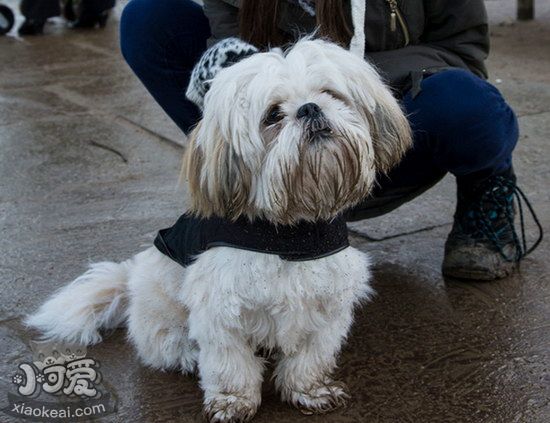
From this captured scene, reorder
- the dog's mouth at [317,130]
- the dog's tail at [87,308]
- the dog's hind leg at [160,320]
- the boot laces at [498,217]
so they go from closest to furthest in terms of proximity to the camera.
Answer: the dog's mouth at [317,130]
the dog's hind leg at [160,320]
the dog's tail at [87,308]
the boot laces at [498,217]

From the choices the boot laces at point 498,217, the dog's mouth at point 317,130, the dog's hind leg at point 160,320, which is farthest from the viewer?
the boot laces at point 498,217

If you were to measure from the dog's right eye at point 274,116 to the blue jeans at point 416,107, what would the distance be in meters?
0.87

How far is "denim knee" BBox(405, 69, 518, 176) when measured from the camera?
310cm

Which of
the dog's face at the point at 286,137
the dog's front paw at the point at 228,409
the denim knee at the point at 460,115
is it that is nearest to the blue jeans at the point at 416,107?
the denim knee at the point at 460,115

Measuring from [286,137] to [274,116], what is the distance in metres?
0.08

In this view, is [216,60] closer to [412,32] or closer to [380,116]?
[380,116]

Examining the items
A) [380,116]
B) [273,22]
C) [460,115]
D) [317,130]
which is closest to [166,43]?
[273,22]

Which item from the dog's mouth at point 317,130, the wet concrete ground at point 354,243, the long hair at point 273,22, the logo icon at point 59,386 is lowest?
the wet concrete ground at point 354,243

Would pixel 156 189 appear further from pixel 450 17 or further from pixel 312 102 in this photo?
pixel 312 102

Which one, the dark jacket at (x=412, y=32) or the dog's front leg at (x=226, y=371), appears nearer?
the dog's front leg at (x=226, y=371)

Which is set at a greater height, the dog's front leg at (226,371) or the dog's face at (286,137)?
the dog's face at (286,137)

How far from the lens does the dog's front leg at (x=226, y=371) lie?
252 cm

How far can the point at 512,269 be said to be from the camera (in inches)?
134

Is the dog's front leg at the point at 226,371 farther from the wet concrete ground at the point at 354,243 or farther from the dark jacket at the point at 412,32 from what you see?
the dark jacket at the point at 412,32
